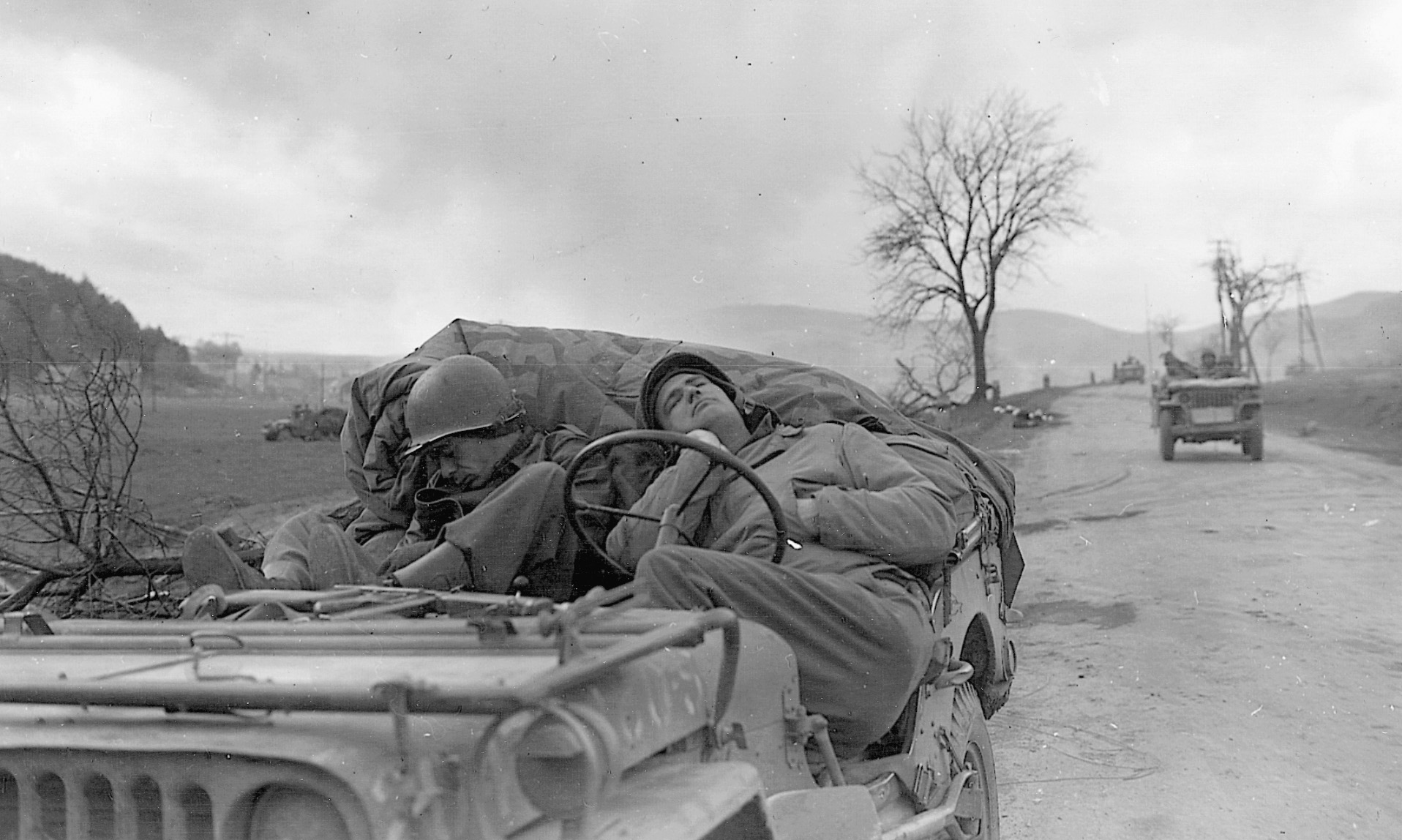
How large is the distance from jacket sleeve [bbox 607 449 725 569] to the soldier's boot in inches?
40.3

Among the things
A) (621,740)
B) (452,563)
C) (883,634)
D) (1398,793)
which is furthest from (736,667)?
(1398,793)

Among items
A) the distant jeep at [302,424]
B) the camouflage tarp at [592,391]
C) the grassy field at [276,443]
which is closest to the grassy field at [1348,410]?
the grassy field at [276,443]

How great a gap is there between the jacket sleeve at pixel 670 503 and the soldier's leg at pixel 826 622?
50 cm

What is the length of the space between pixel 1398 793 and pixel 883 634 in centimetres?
314

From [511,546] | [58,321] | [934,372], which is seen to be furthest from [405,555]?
[934,372]

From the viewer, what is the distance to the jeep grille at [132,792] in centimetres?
181

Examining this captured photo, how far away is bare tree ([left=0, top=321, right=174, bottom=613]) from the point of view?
6312 mm

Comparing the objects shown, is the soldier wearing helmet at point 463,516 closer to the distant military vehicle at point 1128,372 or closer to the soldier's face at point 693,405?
the soldier's face at point 693,405

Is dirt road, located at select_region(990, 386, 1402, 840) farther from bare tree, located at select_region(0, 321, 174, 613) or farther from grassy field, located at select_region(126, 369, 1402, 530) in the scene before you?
grassy field, located at select_region(126, 369, 1402, 530)

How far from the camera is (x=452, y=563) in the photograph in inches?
148

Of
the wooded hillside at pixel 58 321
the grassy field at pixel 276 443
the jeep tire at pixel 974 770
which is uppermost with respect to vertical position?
the wooded hillside at pixel 58 321

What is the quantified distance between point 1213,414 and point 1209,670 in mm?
12549

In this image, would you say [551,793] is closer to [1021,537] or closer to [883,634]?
[883,634]

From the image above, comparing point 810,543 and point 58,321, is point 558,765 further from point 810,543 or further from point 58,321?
point 58,321
